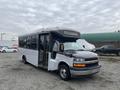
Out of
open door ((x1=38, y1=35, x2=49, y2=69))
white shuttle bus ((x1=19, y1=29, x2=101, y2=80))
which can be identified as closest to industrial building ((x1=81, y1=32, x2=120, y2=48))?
white shuttle bus ((x1=19, y1=29, x2=101, y2=80))

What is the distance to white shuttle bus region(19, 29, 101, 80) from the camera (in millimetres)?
6750

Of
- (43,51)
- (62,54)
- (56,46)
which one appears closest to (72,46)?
(56,46)

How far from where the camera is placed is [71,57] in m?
6.79

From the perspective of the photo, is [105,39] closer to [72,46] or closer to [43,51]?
[43,51]

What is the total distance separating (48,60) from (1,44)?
35.6 m

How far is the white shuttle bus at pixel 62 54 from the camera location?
675cm

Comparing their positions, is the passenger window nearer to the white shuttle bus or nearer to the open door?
the white shuttle bus

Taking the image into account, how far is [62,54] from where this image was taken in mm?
7375

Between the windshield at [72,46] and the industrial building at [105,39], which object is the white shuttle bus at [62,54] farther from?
the industrial building at [105,39]

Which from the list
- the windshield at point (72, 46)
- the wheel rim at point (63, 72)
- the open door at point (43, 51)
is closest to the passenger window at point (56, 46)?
the windshield at point (72, 46)

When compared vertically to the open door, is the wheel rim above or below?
below

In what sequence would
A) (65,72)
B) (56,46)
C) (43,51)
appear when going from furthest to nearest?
(43,51), (56,46), (65,72)

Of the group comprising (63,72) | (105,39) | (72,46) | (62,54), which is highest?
(105,39)

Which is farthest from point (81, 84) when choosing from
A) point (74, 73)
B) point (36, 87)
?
point (36, 87)
